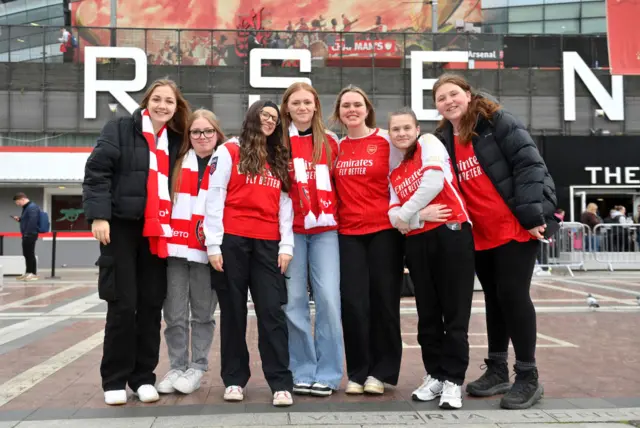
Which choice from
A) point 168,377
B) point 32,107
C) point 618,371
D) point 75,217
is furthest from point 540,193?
point 32,107

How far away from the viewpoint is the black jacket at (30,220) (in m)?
14.0

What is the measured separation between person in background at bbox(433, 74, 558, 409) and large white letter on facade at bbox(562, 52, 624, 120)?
65.0 ft

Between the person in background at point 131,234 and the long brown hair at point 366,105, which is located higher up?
the long brown hair at point 366,105

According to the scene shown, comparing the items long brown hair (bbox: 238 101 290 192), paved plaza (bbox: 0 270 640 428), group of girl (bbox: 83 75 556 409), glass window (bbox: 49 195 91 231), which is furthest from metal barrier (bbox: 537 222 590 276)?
glass window (bbox: 49 195 91 231)

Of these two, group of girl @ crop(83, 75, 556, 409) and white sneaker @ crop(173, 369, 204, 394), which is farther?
white sneaker @ crop(173, 369, 204, 394)

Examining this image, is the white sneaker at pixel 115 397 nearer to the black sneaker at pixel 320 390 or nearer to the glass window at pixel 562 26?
the black sneaker at pixel 320 390

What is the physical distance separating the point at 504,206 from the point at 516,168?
25 cm

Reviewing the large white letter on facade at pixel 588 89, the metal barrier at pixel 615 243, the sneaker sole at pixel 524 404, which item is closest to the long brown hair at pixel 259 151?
the sneaker sole at pixel 524 404

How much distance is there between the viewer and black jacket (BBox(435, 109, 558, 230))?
3.65 metres

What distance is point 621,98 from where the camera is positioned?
22.0 m

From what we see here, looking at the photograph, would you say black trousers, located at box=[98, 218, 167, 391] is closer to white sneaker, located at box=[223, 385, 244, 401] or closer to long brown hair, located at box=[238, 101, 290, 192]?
white sneaker, located at box=[223, 385, 244, 401]

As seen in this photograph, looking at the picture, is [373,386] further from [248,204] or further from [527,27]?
[527,27]

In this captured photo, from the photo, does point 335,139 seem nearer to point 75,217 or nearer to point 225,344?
point 225,344

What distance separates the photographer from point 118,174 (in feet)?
12.7
